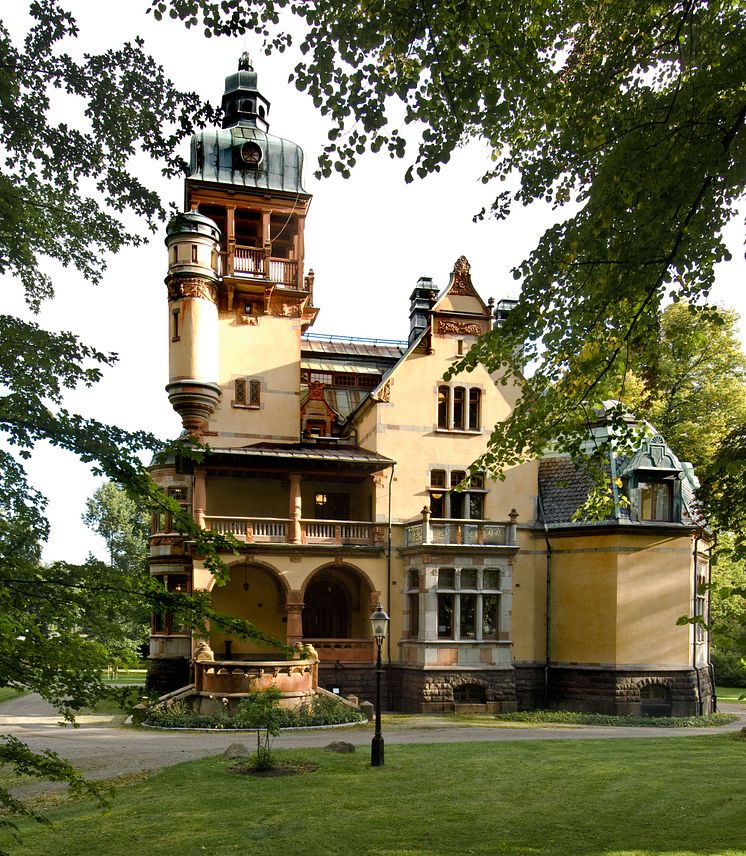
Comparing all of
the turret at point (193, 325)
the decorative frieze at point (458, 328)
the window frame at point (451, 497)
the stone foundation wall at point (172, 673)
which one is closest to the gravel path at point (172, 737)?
the stone foundation wall at point (172, 673)

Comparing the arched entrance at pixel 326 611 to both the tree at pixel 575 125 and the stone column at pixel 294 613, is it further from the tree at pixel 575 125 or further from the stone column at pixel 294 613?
the tree at pixel 575 125

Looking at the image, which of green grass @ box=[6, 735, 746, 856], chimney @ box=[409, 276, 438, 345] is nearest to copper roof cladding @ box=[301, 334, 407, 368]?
chimney @ box=[409, 276, 438, 345]

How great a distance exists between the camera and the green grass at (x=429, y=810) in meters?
10.4

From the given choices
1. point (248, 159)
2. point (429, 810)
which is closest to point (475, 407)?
point (248, 159)

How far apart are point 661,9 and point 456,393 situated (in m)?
23.1

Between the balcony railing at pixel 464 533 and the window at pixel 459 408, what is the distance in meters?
4.18

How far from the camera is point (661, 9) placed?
8656 millimetres

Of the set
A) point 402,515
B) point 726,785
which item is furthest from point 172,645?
point 726,785

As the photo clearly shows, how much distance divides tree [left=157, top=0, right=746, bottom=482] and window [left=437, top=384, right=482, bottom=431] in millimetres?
20759

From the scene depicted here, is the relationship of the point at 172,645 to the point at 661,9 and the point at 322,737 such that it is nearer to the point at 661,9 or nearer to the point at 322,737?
the point at 322,737

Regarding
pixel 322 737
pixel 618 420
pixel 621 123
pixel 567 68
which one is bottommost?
pixel 322 737

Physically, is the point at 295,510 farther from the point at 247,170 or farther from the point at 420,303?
the point at 247,170

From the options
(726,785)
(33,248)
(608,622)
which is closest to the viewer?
(33,248)

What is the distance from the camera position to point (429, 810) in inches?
488
